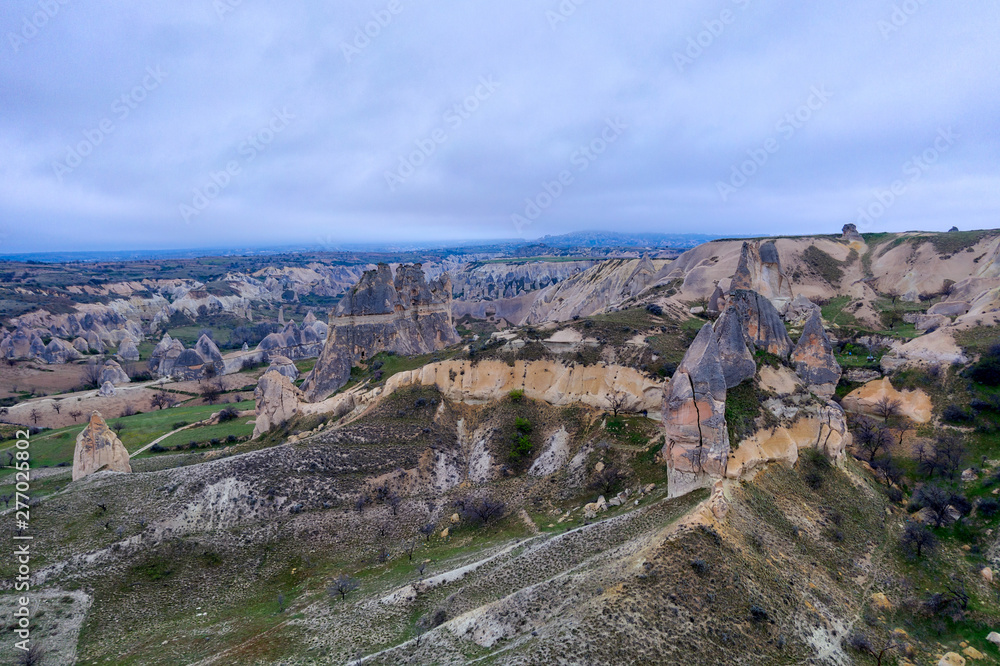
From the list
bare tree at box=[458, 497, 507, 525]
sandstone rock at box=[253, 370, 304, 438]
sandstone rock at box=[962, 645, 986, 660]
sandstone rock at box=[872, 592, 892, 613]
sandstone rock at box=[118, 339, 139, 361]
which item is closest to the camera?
sandstone rock at box=[962, 645, 986, 660]

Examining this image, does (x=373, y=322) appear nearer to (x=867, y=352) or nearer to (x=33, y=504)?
(x=33, y=504)

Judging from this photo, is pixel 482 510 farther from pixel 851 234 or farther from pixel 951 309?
pixel 851 234

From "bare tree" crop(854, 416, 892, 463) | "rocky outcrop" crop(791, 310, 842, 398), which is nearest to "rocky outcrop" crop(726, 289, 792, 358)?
"rocky outcrop" crop(791, 310, 842, 398)

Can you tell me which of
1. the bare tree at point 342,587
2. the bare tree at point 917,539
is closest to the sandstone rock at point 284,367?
the bare tree at point 342,587

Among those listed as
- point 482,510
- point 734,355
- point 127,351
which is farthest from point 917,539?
point 127,351

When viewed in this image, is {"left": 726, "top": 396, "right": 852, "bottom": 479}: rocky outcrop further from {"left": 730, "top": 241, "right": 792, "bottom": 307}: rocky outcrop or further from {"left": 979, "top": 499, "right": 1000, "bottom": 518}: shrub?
{"left": 730, "top": 241, "right": 792, "bottom": 307}: rocky outcrop

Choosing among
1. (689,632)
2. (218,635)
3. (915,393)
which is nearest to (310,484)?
(218,635)
